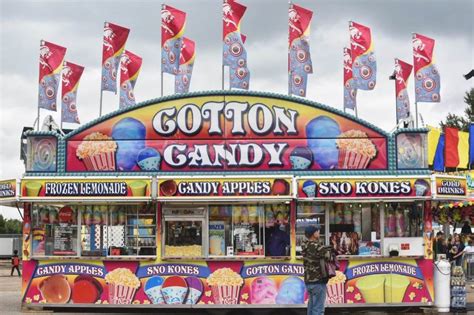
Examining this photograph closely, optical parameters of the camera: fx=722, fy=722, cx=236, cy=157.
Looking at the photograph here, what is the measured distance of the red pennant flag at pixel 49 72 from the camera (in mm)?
18703

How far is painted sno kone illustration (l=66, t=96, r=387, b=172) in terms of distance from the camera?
1738 cm

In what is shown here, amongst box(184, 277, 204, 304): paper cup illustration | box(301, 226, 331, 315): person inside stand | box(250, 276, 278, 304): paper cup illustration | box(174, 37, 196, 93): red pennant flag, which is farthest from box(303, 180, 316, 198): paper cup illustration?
box(174, 37, 196, 93): red pennant flag

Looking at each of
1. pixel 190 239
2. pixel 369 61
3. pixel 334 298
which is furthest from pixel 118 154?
pixel 369 61

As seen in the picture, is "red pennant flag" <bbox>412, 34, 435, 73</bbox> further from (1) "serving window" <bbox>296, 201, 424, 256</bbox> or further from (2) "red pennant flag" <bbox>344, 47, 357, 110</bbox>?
(2) "red pennant flag" <bbox>344, 47, 357, 110</bbox>

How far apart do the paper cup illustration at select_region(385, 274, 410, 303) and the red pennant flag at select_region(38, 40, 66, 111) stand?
948 cm

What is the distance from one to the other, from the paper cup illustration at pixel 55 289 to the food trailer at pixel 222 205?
24 mm

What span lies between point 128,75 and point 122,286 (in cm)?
742

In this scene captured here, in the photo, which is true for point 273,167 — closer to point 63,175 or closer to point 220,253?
point 220,253

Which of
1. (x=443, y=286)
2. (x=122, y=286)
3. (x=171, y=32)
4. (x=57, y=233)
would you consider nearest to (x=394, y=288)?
(x=443, y=286)

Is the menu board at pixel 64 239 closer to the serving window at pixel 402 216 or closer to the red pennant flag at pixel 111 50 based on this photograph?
the red pennant flag at pixel 111 50

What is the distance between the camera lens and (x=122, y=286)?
1683cm

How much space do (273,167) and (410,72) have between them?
6.89m

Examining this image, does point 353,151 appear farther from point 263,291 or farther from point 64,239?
point 64,239

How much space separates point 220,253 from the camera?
55.7 ft
